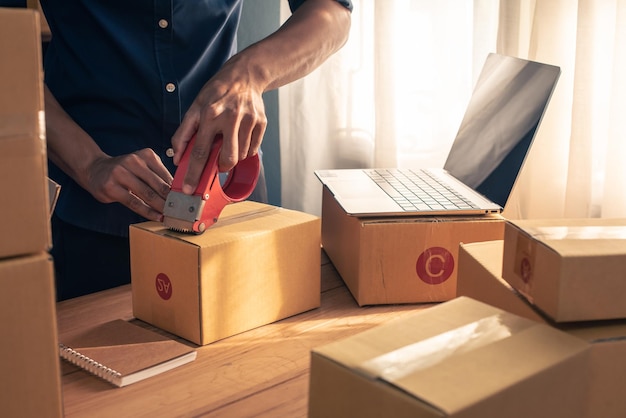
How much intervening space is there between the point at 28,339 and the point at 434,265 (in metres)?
0.65

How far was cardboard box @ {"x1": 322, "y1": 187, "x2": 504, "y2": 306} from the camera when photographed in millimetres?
1025

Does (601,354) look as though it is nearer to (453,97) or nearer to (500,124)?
(500,124)

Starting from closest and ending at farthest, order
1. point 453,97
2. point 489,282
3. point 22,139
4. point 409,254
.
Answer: point 22,139 → point 489,282 → point 409,254 → point 453,97

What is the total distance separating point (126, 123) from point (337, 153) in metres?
0.96

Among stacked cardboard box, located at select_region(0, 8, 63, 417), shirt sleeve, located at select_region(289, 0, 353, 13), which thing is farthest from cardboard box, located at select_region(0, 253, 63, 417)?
shirt sleeve, located at select_region(289, 0, 353, 13)

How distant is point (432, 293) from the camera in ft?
3.45

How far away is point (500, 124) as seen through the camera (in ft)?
4.05

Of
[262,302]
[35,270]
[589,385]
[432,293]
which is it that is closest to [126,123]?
[262,302]

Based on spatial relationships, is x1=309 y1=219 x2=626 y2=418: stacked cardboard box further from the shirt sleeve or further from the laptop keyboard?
the shirt sleeve

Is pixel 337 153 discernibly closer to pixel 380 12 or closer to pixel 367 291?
pixel 380 12

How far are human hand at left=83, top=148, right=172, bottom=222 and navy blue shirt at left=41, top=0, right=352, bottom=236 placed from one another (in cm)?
16

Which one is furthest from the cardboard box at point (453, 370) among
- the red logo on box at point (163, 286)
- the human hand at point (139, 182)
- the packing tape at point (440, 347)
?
the human hand at point (139, 182)

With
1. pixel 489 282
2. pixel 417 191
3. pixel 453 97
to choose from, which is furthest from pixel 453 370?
pixel 453 97

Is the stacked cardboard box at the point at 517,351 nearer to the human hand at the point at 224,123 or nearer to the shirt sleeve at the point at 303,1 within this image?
the human hand at the point at 224,123
